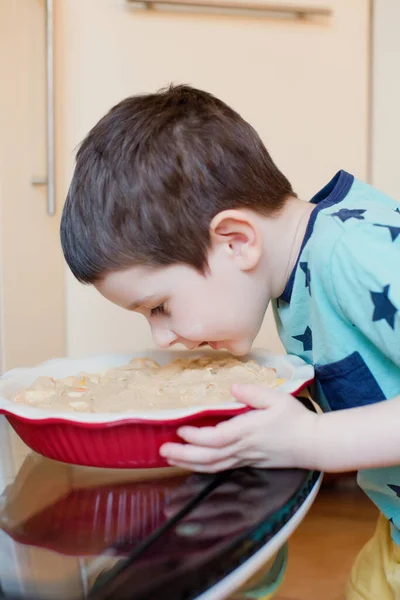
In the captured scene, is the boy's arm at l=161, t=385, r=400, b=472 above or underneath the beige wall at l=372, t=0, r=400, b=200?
underneath

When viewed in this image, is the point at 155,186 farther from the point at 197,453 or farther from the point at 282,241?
A: the point at 197,453

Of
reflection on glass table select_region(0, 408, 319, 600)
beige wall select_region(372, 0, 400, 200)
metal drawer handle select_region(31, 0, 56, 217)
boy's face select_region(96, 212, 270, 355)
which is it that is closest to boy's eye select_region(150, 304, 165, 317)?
boy's face select_region(96, 212, 270, 355)

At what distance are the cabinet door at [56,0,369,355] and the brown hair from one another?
82cm

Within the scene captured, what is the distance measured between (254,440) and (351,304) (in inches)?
7.2

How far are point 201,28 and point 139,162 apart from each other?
0.95 meters

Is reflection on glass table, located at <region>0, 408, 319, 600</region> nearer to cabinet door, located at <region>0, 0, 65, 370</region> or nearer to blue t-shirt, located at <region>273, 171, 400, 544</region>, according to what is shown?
blue t-shirt, located at <region>273, 171, 400, 544</region>

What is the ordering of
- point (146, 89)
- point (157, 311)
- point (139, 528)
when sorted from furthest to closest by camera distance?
point (146, 89) → point (157, 311) → point (139, 528)

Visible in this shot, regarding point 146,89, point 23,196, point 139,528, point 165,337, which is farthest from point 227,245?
point 146,89

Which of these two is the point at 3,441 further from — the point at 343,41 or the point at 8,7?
the point at 343,41

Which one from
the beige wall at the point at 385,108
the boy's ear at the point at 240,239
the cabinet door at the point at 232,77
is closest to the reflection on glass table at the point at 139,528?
the boy's ear at the point at 240,239

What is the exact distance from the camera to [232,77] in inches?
62.1

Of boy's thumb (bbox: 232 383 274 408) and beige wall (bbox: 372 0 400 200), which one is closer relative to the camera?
boy's thumb (bbox: 232 383 274 408)

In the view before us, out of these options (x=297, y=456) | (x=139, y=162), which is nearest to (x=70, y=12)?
(x=139, y=162)

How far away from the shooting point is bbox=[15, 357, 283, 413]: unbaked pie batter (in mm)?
646
